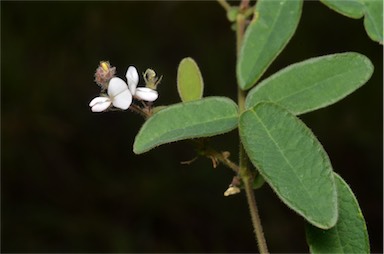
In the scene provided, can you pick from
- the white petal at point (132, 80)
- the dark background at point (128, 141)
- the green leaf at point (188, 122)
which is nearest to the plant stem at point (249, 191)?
the green leaf at point (188, 122)

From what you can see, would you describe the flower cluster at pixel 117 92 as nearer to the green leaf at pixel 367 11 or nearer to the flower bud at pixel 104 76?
the flower bud at pixel 104 76

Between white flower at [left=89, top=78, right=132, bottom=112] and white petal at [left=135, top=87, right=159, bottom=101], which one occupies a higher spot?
white flower at [left=89, top=78, right=132, bottom=112]

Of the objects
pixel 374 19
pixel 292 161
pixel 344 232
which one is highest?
pixel 374 19

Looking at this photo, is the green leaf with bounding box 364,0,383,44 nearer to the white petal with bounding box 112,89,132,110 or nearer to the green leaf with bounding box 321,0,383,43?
the green leaf with bounding box 321,0,383,43

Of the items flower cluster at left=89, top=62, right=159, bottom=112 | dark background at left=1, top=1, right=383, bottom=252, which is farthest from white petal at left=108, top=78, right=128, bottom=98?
dark background at left=1, top=1, right=383, bottom=252

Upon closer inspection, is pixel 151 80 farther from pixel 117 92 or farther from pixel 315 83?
pixel 315 83

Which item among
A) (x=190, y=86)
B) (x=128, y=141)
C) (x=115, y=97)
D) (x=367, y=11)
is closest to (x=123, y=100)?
(x=115, y=97)
